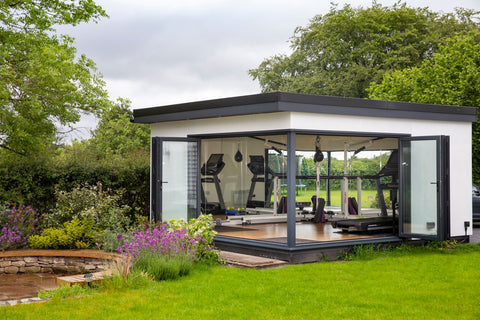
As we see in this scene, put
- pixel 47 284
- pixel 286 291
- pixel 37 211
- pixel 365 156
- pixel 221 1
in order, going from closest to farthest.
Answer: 1. pixel 286 291
2. pixel 47 284
3. pixel 37 211
4. pixel 365 156
5. pixel 221 1

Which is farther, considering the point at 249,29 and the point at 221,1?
the point at 249,29

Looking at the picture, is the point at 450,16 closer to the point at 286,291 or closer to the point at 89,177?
the point at 89,177

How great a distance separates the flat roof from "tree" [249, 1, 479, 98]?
54.1 ft

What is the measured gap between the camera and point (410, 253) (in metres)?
10.5

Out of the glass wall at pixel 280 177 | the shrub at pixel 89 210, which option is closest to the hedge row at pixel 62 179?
the shrub at pixel 89 210

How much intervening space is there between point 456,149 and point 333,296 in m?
6.36

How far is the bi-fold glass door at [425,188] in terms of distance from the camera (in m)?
10.5

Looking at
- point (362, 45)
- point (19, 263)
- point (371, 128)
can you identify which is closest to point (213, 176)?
point (371, 128)

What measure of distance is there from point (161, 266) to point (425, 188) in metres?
5.53

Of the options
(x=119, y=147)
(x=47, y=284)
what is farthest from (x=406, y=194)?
(x=119, y=147)

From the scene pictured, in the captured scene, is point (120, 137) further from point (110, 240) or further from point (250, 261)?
point (250, 261)

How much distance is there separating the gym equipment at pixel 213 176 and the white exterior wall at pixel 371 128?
1708mm

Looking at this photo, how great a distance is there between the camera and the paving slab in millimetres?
8977

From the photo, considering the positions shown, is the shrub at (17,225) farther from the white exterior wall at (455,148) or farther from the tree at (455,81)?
the tree at (455,81)
